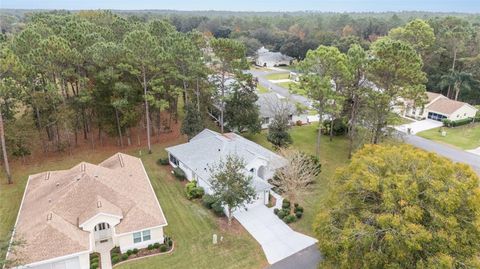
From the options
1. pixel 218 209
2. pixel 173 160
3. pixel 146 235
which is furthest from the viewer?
pixel 173 160

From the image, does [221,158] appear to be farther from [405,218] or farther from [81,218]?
[405,218]

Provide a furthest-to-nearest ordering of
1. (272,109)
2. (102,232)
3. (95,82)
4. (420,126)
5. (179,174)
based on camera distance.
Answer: (420,126)
(272,109)
(95,82)
(179,174)
(102,232)

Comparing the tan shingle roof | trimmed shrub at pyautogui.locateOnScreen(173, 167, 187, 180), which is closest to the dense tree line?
trimmed shrub at pyautogui.locateOnScreen(173, 167, 187, 180)

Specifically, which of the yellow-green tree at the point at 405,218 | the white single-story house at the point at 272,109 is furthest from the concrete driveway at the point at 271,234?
the white single-story house at the point at 272,109

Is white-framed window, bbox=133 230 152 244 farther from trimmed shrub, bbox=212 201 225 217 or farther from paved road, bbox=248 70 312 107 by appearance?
paved road, bbox=248 70 312 107

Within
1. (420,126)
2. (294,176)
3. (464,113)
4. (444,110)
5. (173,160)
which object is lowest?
(420,126)

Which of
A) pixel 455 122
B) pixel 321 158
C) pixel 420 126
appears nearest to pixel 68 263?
pixel 321 158

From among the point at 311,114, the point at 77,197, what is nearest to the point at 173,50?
the point at 77,197
